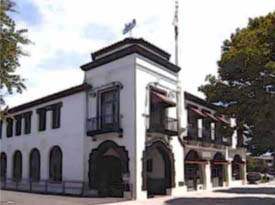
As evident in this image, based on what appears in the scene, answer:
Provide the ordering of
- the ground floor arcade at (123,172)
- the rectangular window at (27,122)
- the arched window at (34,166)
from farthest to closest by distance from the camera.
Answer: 1. the rectangular window at (27,122)
2. the arched window at (34,166)
3. the ground floor arcade at (123,172)

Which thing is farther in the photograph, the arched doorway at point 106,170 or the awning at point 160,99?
the arched doorway at point 106,170

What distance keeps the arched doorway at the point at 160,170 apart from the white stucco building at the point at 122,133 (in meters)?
0.06

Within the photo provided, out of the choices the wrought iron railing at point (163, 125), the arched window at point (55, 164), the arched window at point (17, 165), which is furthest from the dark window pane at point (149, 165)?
the arched window at point (17, 165)

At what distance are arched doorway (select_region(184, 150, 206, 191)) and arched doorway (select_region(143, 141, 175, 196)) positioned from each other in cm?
290

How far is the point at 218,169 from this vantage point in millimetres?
40000

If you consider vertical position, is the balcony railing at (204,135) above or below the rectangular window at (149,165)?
above

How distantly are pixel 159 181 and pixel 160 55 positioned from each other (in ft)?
26.9

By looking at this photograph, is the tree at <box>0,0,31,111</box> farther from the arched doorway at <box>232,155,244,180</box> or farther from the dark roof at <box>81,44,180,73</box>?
the arched doorway at <box>232,155,244,180</box>

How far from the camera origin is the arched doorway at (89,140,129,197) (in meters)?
28.6

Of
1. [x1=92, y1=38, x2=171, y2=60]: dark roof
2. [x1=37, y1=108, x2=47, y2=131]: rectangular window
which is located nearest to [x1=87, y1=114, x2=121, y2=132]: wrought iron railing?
[x1=92, y1=38, x2=171, y2=60]: dark roof

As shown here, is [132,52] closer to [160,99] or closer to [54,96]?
[160,99]

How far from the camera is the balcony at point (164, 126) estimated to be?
91.8 ft

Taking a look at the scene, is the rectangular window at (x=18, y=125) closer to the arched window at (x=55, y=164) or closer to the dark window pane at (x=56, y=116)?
the dark window pane at (x=56, y=116)

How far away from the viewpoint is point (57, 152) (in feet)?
110
